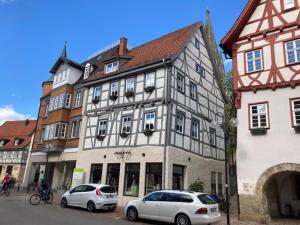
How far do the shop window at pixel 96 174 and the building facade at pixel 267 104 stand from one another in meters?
11.3

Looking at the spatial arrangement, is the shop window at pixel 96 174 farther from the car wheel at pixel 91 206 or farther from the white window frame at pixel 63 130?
the car wheel at pixel 91 206

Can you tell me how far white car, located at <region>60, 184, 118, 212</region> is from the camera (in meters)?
16.3

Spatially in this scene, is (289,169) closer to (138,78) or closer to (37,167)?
(138,78)

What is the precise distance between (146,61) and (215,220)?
13781mm

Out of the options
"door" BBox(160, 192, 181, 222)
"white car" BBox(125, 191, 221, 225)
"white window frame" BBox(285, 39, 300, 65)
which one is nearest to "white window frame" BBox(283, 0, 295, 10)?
"white window frame" BBox(285, 39, 300, 65)

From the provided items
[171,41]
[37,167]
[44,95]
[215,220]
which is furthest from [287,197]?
[44,95]

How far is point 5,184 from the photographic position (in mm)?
23500

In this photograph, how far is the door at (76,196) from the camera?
17188 millimetres

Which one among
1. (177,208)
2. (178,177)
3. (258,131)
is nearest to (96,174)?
(178,177)

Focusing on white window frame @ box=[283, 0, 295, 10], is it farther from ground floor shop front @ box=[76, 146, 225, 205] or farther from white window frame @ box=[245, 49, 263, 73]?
ground floor shop front @ box=[76, 146, 225, 205]

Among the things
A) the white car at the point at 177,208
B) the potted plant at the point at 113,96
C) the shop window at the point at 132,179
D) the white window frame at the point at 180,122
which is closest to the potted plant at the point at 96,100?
the potted plant at the point at 113,96

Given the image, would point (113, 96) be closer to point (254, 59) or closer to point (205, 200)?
point (254, 59)

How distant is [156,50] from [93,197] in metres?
13.3

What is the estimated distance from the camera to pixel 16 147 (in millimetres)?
49562
